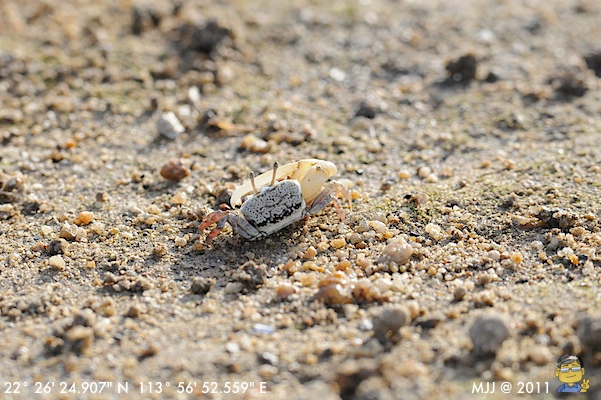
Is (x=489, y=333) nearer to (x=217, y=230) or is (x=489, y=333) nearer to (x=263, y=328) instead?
(x=263, y=328)

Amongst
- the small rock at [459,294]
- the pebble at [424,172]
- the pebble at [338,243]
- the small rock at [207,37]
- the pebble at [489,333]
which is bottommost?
the pebble at [424,172]

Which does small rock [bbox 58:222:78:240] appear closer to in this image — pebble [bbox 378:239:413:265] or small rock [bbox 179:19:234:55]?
pebble [bbox 378:239:413:265]

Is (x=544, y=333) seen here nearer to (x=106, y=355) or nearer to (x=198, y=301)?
(x=198, y=301)

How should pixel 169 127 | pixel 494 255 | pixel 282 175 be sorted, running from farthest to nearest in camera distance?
pixel 169 127 → pixel 282 175 → pixel 494 255

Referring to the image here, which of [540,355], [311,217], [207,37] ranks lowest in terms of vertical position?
[311,217]

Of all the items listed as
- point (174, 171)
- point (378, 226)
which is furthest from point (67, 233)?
point (378, 226)

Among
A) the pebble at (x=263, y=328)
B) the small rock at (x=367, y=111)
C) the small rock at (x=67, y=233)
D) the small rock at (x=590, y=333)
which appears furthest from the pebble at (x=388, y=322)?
the small rock at (x=367, y=111)

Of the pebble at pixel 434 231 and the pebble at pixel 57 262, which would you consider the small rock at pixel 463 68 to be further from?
the pebble at pixel 57 262
